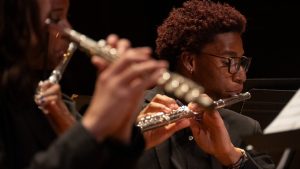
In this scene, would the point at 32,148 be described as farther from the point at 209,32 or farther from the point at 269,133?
the point at 209,32

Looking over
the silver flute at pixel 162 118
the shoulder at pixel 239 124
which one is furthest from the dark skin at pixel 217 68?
the silver flute at pixel 162 118

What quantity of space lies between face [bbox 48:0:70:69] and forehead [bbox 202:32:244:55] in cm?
72

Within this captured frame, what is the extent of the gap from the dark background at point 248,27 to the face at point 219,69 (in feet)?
4.38

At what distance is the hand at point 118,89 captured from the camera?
3.04 feet

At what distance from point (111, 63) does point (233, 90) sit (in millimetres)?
1042

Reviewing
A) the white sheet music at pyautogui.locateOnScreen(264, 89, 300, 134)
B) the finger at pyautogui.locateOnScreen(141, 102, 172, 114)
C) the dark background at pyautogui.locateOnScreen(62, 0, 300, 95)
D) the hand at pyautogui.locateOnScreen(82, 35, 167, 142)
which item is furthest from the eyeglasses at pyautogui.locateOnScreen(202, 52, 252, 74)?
the dark background at pyautogui.locateOnScreen(62, 0, 300, 95)

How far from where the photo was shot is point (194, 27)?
2.05 meters

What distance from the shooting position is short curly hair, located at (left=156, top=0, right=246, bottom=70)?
80.0 inches

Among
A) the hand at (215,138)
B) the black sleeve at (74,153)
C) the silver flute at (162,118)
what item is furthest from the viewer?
the hand at (215,138)

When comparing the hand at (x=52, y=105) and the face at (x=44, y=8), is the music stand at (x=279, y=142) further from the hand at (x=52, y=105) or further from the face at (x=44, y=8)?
the face at (x=44, y=8)

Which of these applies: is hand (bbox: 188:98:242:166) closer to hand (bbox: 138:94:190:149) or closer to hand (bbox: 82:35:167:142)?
hand (bbox: 138:94:190:149)

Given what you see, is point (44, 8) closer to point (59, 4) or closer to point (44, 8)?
point (44, 8)

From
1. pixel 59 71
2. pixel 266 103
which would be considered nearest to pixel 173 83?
pixel 59 71

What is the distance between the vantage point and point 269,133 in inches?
46.4
